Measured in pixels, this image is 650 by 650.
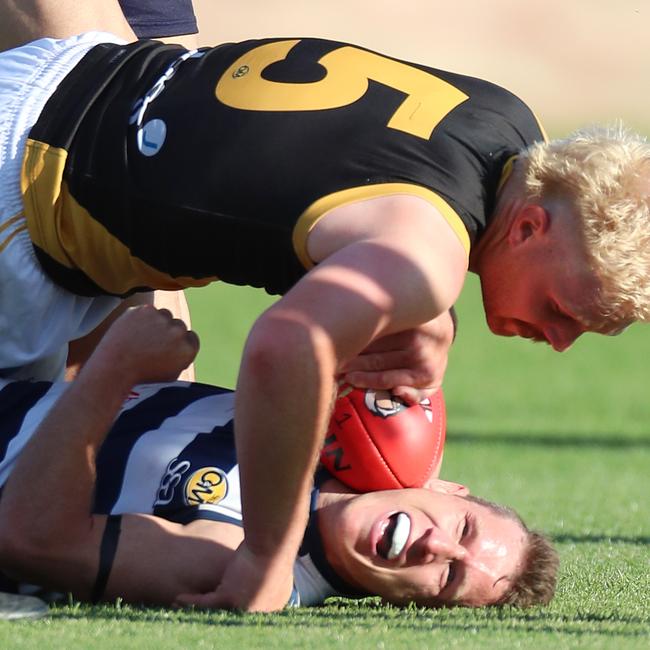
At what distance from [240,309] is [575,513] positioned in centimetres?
1101

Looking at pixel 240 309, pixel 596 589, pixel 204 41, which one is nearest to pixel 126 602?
pixel 596 589

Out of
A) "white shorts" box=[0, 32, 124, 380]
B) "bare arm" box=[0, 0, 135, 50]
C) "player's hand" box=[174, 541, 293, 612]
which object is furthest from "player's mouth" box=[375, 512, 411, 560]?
"bare arm" box=[0, 0, 135, 50]

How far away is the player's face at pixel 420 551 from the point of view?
3.65 meters

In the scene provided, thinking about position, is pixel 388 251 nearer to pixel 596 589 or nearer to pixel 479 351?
pixel 596 589

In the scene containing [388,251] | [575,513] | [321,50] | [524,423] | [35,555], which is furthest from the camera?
[524,423]

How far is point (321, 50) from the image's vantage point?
12.0ft

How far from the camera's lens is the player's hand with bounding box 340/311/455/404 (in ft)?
11.5

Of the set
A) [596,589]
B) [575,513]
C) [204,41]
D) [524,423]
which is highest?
[596,589]

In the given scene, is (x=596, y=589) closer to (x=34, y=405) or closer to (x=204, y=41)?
(x=34, y=405)

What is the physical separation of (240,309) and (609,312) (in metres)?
13.3

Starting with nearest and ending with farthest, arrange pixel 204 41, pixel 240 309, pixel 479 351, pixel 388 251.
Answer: pixel 388 251 → pixel 479 351 → pixel 240 309 → pixel 204 41

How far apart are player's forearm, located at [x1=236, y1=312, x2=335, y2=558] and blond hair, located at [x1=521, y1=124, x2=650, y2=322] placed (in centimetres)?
81

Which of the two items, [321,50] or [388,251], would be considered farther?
[321,50]

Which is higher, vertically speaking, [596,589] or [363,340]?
[363,340]
